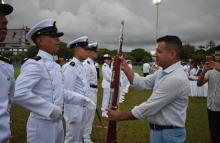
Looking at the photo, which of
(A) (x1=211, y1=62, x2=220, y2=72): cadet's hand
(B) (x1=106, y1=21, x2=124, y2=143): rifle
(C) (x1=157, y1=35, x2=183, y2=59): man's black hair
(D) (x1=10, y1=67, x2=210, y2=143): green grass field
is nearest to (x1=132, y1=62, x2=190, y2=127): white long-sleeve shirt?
(C) (x1=157, y1=35, x2=183, y2=59): man's black hair

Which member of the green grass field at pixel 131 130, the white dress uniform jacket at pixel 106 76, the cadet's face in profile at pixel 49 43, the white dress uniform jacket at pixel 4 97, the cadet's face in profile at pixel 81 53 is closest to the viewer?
the white dress uniform jacket at pixel 4 97

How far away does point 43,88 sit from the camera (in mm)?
4234

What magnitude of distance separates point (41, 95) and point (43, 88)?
0.32ft

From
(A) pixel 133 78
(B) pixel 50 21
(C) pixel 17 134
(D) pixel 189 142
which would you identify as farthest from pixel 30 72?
(D) pixel 189 142

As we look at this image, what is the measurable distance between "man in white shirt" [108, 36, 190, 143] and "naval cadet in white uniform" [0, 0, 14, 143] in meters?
1.31

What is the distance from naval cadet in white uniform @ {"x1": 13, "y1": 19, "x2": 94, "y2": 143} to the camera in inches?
156

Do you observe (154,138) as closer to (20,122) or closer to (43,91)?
(43,91)

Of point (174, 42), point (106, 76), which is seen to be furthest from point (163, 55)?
point (106, 76)

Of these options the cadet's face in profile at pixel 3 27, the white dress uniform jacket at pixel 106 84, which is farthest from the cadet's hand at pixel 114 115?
the white dress uniform jacket at pixel 106 84

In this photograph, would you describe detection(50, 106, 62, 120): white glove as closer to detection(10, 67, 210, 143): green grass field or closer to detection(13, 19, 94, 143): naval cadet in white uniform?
detection(13, 19, 94, 143): naval cadet in white uniform

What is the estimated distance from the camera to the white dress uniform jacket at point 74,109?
644cm

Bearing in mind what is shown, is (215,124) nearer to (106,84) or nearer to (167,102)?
(167,102)

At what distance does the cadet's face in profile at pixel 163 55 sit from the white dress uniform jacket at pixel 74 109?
2756 millimetres

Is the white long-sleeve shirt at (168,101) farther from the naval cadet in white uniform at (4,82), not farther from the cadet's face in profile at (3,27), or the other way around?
the cadet's face in profile at (3,27)
